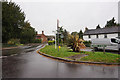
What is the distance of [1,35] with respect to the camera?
1909 cm

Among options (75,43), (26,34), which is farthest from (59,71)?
(26,34)

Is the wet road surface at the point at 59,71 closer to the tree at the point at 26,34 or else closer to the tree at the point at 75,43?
the tree at the point at 75,43

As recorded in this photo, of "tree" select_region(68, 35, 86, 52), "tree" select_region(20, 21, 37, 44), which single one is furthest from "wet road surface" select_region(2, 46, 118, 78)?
"tree" select_region(20, 21, 37, 44)

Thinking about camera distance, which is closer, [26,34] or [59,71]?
[59,71]

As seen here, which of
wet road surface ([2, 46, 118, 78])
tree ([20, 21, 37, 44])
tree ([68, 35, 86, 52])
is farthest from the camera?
tree ([20, 21, 37, 44])

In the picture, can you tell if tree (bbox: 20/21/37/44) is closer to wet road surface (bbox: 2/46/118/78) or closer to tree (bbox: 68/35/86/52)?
tree (bbox: 68/35/86/52)

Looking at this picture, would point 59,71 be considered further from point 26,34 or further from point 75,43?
point 26,34

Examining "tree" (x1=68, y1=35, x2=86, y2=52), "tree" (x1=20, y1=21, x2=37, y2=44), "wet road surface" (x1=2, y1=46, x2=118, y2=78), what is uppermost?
"tree" (x1=20, y1=21, x2=37, y2=44)

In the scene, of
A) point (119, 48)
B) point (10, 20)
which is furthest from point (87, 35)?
point (10, 20)

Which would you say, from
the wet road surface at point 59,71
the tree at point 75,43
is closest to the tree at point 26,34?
the tree at point 75,43

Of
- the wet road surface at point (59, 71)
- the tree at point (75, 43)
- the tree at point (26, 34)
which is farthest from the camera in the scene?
the tree at point (26, 34)

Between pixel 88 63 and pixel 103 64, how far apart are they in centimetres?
101

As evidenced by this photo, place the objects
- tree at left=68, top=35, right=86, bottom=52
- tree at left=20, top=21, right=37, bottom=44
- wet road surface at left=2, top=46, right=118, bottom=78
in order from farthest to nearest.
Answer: tree at left=20, top=21, right=37, bottom=44 < tree at left=68, top=35, right=86, bottom=52 < wet road surface at left=2, top=46, right=118, bottom=78

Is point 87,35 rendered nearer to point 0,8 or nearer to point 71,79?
point 0,8
